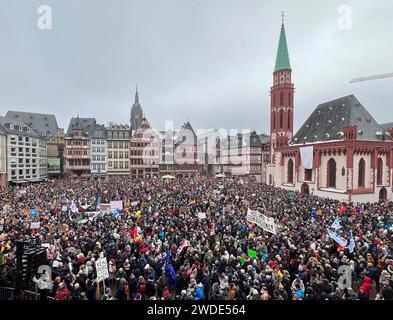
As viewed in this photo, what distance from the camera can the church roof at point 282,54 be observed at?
4956cm

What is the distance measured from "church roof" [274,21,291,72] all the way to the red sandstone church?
41.9 feet

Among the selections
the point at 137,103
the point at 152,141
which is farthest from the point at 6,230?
the point at 137,103

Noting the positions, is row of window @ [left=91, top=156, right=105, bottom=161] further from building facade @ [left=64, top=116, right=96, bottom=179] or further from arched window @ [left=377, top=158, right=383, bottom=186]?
arched window @ [left=377, top=158, right=383, bottom=186]

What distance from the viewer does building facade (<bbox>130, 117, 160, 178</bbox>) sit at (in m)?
58.9

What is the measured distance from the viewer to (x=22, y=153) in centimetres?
4819

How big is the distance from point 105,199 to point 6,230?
12.5 metres

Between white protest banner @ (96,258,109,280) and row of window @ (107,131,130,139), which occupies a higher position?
row of window @ (107,131,130,139)

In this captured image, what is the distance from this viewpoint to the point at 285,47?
163 ft

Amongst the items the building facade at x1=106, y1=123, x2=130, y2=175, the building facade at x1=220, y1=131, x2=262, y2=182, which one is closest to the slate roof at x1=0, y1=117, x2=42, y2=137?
the building facade at x1=106, y1=123, x2=130, y2=175

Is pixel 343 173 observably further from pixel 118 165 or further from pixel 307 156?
pixel 118 165

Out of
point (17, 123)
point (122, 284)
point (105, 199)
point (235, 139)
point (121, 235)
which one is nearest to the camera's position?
point (122, 284)

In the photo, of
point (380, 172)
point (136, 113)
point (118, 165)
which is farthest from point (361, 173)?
point (136, 113)

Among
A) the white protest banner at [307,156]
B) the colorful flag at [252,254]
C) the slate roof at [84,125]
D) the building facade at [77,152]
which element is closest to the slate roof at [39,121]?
the slate roof at [84,125]

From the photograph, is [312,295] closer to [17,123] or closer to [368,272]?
A: [368,272]
